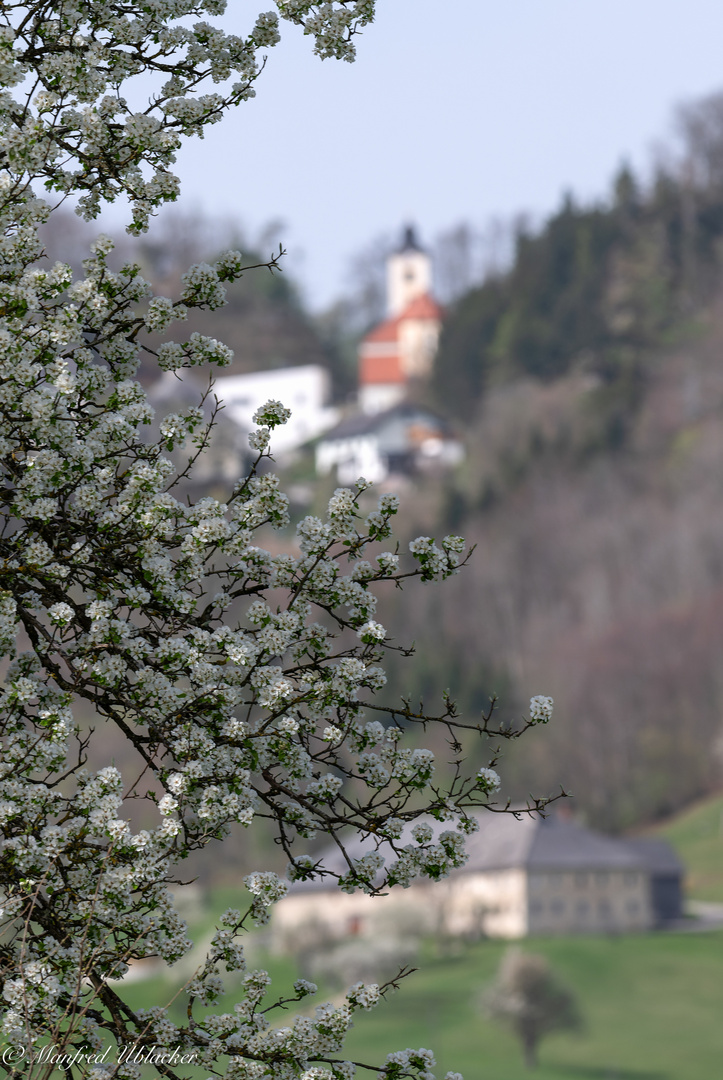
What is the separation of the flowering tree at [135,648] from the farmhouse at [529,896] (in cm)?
6503

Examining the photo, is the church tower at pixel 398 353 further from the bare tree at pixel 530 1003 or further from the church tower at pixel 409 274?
the bare tree at pixel 530 1003

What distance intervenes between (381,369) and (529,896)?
71.5 meters

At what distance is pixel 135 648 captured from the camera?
512 centimetres

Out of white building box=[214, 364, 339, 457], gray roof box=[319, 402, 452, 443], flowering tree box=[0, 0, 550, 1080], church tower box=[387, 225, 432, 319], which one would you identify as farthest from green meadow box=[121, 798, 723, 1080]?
church tower box=[387, 225, 432, 319]

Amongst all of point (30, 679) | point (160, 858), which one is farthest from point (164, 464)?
point (160, 858)

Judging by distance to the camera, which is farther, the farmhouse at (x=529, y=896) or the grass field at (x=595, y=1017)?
the farmhouse at (x=529, y=896)

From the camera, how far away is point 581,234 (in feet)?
400

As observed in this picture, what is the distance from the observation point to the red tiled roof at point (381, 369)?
137 m

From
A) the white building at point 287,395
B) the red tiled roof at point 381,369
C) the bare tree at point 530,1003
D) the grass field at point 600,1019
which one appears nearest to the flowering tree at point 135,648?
the grass field at point 600,1019

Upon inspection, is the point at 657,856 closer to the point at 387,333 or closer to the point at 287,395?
the point at 287,395

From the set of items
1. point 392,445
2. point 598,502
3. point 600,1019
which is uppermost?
point 392,445

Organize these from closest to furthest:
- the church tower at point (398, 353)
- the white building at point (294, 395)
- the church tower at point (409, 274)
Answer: the white building at point (294, 395), the church tower at point (398, 353), the church tower at point (409, 274)

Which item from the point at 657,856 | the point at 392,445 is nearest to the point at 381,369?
the point at 392,445

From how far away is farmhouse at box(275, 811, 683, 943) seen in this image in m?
70.8
